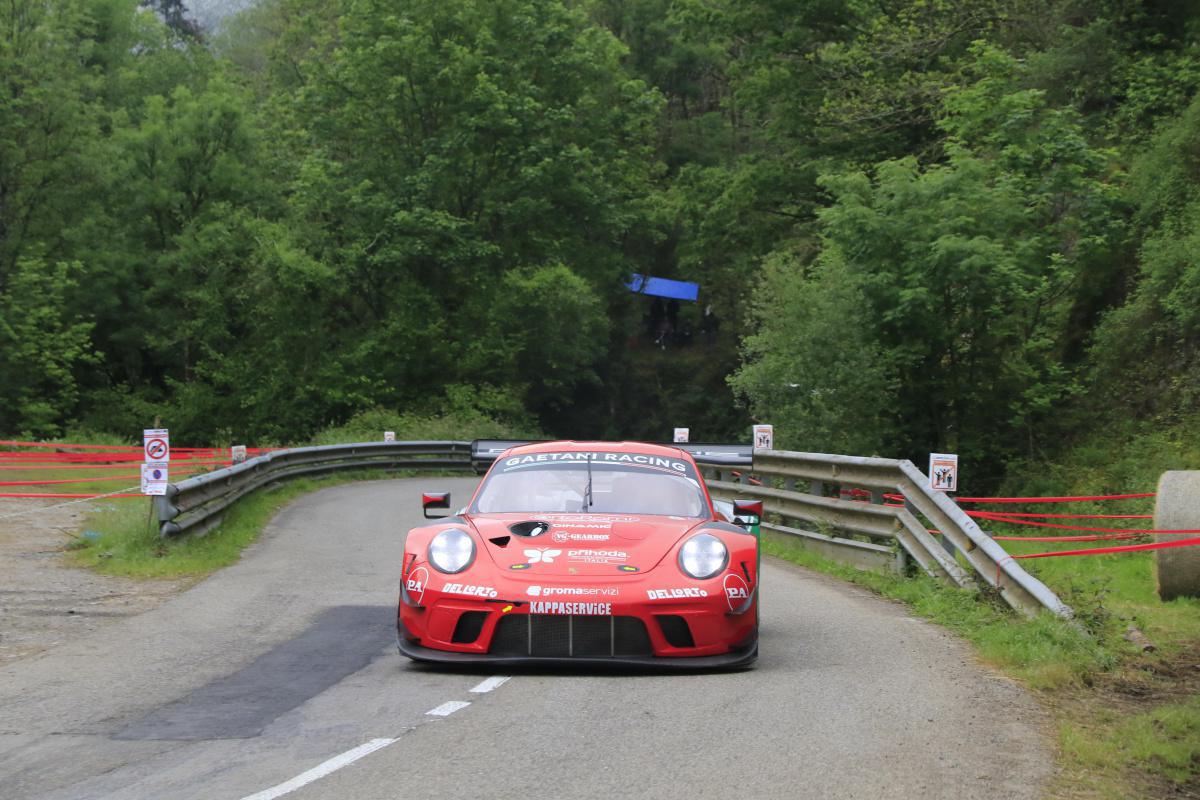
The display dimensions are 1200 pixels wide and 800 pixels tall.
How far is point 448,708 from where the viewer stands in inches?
271

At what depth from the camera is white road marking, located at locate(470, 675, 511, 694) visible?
741cm

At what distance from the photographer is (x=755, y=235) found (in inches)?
1708

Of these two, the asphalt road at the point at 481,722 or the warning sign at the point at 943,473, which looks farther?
the warning sign at the point at 943,473

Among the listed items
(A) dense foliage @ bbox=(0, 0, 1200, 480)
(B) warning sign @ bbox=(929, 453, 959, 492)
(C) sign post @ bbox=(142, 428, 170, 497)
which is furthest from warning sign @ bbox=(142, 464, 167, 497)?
(A) dense foliage @ bbox=(0, 0, 1200, 480)

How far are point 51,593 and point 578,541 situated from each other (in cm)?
568

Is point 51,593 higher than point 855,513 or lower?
lower

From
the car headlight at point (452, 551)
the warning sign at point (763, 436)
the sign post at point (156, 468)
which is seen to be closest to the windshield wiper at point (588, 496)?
the car headlight at point (452, 551)

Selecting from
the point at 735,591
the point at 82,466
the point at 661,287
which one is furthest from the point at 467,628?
the point at 661,287

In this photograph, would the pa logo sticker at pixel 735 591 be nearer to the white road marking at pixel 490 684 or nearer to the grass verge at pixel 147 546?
the white road marking at pixel 490 684

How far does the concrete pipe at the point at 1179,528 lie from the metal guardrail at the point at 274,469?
963 cm

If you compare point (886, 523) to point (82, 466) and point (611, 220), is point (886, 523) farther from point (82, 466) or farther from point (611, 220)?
point (611, 220)

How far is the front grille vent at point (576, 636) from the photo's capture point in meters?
7.78

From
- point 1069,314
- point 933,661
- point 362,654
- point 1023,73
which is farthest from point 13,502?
point 1023,73

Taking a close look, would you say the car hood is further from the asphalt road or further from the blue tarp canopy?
the blue tarp canopy
